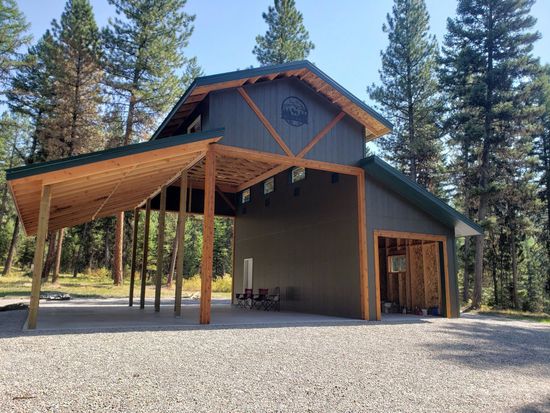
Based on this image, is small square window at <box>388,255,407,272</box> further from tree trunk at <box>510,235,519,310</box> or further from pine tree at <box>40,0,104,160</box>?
pine tree at <box>40,0,104,160</box>

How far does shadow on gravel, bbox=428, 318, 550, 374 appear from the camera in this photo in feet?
17.2

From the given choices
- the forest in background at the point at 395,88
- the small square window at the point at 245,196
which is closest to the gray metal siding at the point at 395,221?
the small square window at the point at 245,196

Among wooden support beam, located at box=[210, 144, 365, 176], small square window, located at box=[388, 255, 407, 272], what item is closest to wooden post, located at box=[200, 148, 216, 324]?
wooden support beam, located at box=[210, 144, 365, 176]

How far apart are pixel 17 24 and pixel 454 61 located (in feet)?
71.0

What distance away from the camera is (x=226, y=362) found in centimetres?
464

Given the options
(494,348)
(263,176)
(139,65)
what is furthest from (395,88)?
(494,348)

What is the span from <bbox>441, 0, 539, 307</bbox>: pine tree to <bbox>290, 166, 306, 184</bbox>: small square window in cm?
802

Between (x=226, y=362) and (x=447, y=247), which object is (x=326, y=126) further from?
(x=226, y=362)

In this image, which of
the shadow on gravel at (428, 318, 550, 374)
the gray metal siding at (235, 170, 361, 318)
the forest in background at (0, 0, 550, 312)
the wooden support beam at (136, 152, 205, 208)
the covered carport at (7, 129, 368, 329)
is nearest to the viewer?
the shadow on gravel at (428, 318, 550, 374)

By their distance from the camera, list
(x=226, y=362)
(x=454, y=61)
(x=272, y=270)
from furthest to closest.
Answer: (x=454, y=61)
(x=272, y=270)
(x=226, y=362)

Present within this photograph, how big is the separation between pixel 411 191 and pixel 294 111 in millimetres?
3641

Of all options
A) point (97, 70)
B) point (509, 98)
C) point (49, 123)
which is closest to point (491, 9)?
point (509, 98)

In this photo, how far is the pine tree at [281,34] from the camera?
74.4 feet

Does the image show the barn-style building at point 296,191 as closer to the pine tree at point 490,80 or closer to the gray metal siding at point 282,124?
the gray metal siding at point 282,124
